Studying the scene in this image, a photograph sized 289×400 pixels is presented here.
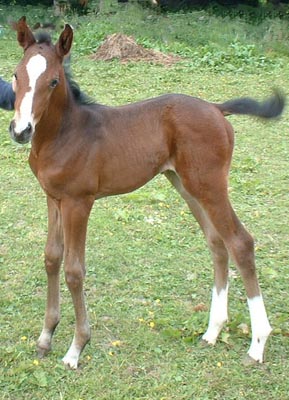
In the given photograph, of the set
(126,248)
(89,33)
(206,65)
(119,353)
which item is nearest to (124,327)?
(119,353)

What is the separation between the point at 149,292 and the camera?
13.7 ft

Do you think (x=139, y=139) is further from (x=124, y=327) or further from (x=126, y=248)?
(x=126, y=248)

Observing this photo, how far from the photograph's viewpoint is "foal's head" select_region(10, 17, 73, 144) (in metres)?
2.71

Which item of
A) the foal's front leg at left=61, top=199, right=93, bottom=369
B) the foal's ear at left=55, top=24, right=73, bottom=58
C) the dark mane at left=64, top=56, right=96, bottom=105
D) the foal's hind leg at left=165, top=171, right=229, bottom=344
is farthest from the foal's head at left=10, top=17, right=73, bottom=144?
the foal's hind leg at left=165, top=171, right=229, bottom=344

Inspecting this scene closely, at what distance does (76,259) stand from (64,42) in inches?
42.9

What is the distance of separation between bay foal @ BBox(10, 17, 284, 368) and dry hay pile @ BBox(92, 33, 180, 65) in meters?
7.92

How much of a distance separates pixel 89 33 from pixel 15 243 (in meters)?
8.82

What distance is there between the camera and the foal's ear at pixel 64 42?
2.86m

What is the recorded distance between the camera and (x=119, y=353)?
11.5ft

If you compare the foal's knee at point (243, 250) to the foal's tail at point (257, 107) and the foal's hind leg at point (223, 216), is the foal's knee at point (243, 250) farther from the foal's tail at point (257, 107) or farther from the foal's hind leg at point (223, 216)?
the foal's tail at point (257, 107)

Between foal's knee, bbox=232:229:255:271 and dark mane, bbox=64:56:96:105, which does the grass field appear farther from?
dark mane, bbox=64:56:96:105

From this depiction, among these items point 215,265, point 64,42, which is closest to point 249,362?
point 215,265

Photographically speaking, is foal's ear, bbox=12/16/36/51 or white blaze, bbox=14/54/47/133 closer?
white blaze, bbox=14/54/47/133

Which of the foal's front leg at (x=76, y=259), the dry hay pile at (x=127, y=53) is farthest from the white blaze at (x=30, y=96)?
the dry hay pile at (x=127, y=53)
